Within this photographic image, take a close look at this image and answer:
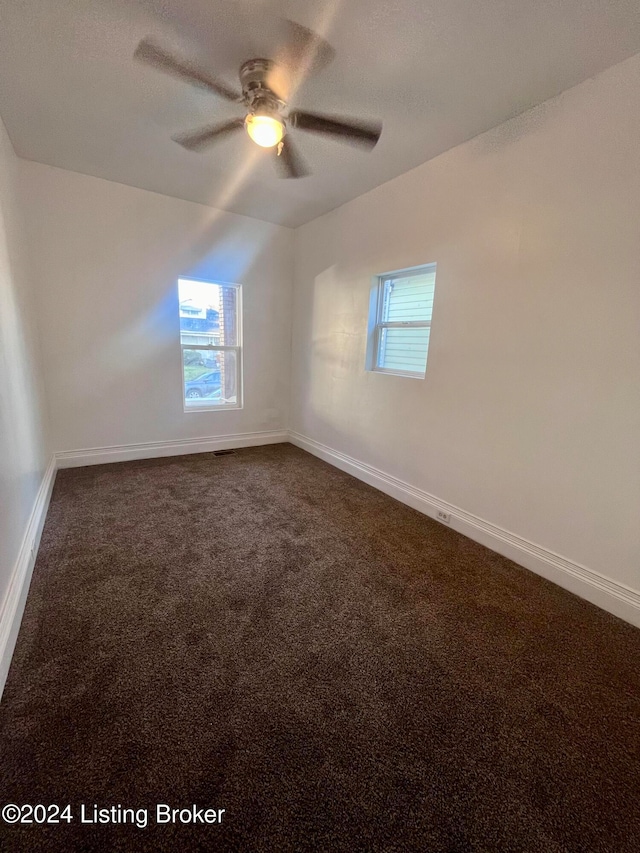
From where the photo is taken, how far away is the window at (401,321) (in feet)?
9.17

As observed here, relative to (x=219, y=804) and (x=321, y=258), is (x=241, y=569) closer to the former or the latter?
(x=219, y=804)

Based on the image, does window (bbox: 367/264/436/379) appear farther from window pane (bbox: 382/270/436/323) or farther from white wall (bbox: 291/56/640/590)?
white wall (bbox: 291/56/640/590)

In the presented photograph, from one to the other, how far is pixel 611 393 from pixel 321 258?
2.92 metres

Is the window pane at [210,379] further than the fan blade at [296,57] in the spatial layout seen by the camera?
Yes

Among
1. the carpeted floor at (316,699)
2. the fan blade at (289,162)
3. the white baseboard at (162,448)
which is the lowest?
the carpeted floor at (316,699)

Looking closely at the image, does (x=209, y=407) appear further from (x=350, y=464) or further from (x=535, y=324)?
(x=535, y=324)

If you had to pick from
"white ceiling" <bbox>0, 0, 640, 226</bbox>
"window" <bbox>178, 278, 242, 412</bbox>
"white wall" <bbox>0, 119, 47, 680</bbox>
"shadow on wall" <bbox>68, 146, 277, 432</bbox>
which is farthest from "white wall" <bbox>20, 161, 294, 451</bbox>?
"white ceiling" <bbox>0, 0, 640, 226</bbox>

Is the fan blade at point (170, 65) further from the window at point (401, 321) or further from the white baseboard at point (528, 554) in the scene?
the white baseboard at point (528, 554)

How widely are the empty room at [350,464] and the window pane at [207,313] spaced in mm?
289

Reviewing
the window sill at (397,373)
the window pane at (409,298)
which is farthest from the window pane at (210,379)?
the window pane at (409,298)

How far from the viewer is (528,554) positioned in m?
2.14

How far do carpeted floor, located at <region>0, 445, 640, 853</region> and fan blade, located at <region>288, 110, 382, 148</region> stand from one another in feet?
7.67

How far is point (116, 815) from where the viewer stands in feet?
3.12

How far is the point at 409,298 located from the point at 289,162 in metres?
1.35
